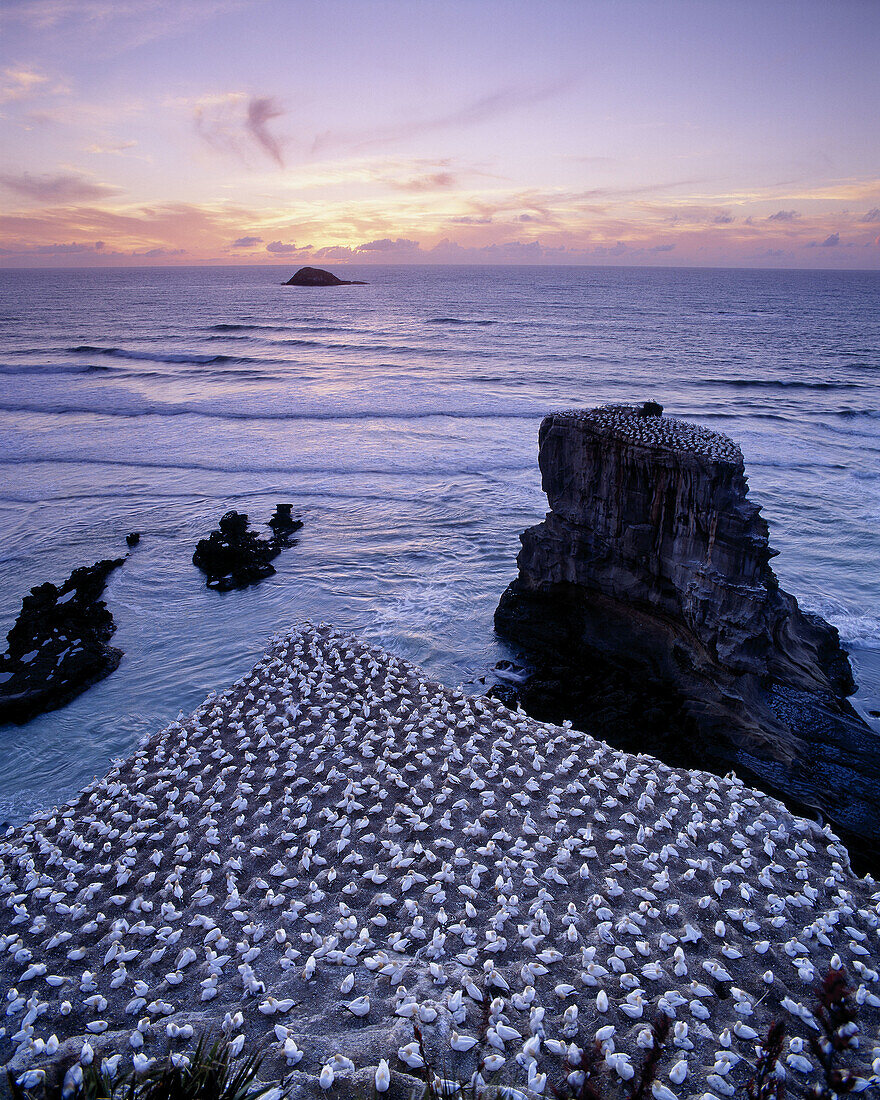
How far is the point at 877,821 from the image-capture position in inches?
387

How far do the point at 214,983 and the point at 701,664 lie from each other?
9.22 m

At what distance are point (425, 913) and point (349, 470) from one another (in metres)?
23.4

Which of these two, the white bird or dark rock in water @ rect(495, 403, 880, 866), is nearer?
the white bird

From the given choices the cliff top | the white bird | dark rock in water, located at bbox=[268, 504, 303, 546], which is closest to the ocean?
dark rock in water, located at bbox=[268, 504, 303, 546]

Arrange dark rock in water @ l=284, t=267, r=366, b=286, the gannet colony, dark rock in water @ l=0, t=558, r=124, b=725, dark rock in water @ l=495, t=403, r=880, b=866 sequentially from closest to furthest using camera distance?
the gannet colony
dark rock in water @ l=495, t=403, r=880, b=866
dark rock in water @ l=0, t=558, r=124, b=725
dark rock in water @ l=284, t=267, r=366, b=286

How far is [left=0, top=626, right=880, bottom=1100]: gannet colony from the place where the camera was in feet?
18.5

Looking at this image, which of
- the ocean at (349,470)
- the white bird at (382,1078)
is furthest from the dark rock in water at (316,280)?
the white bird at (382,1078)

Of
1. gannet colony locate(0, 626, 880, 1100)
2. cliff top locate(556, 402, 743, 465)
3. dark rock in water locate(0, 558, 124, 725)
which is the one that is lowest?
dark rock in water locate(0, 558, 124, 725)

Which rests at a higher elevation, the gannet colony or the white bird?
the white bird

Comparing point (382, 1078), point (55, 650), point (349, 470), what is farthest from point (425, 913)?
point (349, 470)

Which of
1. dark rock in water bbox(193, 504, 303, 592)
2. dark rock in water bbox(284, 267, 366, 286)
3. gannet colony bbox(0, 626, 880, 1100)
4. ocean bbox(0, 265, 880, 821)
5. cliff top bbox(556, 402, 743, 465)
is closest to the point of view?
gannet colony bbox(0, 626, 880, 1100)

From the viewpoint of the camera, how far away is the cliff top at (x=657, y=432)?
11.7 metres

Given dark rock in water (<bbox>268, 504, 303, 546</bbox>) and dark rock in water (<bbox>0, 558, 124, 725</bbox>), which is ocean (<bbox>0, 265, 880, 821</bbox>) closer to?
dark rock in water (<bbox>0, 558, 124, 725</bbox>)

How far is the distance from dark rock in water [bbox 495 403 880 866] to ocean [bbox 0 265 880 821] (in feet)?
6.07
